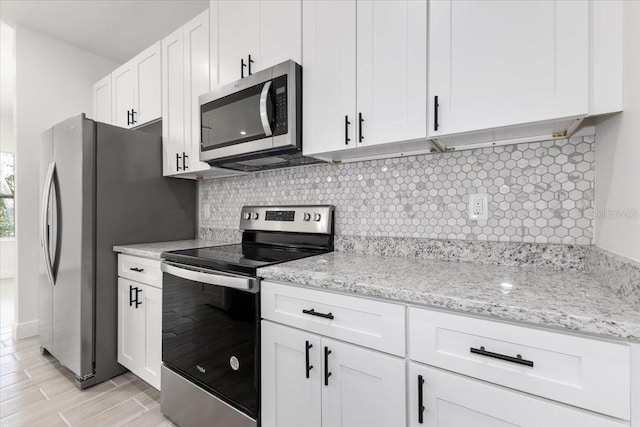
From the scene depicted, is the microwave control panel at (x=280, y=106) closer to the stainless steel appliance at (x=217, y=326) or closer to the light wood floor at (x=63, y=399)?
the stainless steel appliance at (x=217, y=326)

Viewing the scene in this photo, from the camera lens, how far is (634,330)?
0.63 m

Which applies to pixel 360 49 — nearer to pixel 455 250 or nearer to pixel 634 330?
pixel 455 250

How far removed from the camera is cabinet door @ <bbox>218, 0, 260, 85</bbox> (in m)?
1.73

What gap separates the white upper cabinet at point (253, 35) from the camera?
1572 mm

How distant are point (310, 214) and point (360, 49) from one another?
3.06 feet

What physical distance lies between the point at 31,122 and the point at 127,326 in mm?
2386

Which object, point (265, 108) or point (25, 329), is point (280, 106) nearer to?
point (265, 108)

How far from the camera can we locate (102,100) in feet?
9.93

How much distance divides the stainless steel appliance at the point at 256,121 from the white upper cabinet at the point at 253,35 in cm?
12

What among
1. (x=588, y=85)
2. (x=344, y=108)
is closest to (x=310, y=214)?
(x=344, y=108)

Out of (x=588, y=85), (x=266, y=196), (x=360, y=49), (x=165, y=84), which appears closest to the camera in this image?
(x=588, y=85)

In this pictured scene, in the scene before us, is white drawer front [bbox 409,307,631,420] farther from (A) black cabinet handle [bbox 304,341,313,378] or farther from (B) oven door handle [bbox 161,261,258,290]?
(B) oven door handle [bbox 161,261,258,290]

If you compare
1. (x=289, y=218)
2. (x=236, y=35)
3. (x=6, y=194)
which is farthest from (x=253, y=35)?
(x=6, y=194)

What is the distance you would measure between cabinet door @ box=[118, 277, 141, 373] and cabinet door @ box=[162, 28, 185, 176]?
90cm
